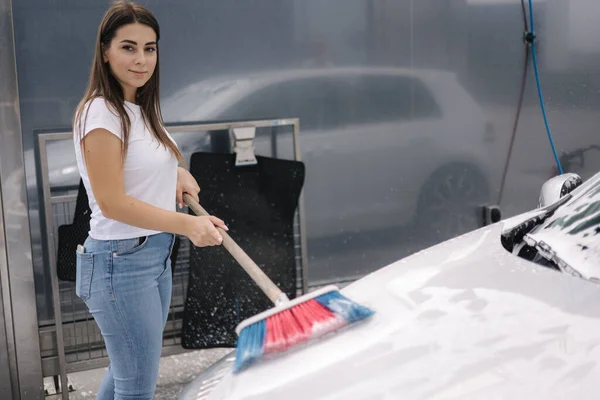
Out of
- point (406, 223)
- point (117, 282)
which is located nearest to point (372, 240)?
point (406, 223)

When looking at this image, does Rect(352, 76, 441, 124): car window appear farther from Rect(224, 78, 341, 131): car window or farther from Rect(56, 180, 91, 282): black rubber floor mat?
Rect(56, 180, 91, 282): black rubber floor mat

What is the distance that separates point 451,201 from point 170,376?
196 centimetres

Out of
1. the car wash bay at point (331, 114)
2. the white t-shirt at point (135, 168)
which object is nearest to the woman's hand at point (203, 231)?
the white t-shirt at point (135, 168)

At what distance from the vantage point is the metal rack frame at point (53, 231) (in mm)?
3451

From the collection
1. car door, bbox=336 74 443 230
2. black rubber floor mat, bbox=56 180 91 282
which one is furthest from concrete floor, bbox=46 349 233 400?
car door, bbox=336 74 443 230

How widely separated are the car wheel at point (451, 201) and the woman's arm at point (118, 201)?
250cm

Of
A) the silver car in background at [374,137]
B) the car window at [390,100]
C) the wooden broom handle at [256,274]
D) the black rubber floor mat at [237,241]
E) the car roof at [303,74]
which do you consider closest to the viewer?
the wooden broom handle at [256,274]

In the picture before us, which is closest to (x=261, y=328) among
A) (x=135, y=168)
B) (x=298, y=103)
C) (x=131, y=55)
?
(x=135, y=168)

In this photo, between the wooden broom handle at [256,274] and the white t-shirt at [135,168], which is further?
the white t-shirt at [135,168]

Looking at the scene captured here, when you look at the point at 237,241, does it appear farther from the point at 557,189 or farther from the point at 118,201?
the point at 557,189

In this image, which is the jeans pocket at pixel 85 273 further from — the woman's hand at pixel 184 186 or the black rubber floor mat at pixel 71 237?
the black rubber floor mat at pixel 71 237

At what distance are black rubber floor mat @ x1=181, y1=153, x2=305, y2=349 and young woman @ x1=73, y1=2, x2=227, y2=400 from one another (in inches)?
53.8

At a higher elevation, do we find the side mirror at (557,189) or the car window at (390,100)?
the car window at (390,100)

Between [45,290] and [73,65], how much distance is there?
43.2 inches
